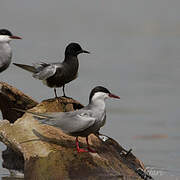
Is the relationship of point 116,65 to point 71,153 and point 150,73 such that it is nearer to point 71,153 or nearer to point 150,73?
point 150,73

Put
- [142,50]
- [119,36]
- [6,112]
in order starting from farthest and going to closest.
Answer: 1. [119,36]
2. [142,50]
3. [6,112]

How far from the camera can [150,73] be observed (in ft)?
56.9

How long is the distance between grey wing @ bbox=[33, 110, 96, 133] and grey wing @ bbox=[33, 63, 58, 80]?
1342 mm

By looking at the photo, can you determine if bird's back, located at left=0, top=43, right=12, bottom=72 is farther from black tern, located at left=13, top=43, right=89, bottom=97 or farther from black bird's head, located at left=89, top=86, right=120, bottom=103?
black bird's head, located at left=89, top=86, right=120, bottom=103

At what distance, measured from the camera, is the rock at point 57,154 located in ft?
26.3

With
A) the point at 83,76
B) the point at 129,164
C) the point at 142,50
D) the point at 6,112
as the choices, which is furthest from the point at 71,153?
the point at 142,50

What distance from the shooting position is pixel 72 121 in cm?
805

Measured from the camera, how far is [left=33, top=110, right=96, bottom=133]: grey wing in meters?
8.00

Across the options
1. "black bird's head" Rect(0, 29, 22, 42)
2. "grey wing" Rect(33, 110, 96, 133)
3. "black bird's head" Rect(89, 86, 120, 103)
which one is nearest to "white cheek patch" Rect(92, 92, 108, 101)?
"black bird's head" Rect(89, 86, 120, 103)

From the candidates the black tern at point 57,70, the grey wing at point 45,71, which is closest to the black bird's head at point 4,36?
the black tern at point 57,70

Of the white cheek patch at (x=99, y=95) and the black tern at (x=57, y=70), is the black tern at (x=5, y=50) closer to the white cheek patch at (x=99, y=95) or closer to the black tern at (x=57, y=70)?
the black tern at (x=57, y=70)

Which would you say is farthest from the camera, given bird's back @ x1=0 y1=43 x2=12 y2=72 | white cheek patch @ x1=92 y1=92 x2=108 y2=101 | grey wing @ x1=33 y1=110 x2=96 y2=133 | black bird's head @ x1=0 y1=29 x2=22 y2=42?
black bird's head @ x1=0 y1=29 x2=22 y2=42

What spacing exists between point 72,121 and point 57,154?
17.1 inches

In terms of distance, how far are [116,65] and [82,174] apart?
10591 mm
